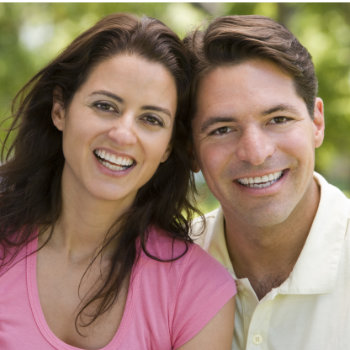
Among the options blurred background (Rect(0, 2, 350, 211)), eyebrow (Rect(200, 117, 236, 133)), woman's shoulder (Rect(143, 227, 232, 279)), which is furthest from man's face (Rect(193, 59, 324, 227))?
blurred background (Rect(0, 2, 350, 211))

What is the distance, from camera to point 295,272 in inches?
98.3

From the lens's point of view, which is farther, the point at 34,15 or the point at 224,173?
the point at 34,15

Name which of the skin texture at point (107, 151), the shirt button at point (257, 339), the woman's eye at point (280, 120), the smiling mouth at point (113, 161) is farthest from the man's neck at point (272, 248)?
the smiling mouth at point (113, 161)

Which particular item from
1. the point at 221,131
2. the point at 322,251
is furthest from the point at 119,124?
the point at 322,251

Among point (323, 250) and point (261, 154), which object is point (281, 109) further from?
point (323, 250)

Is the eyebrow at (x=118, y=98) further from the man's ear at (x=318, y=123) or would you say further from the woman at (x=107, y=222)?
the man's ear at (x=318, y=123)

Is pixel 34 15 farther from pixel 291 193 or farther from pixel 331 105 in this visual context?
pixel 291 193

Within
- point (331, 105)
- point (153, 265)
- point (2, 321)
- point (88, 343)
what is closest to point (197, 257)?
point (153, 265)

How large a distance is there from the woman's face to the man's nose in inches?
13.0

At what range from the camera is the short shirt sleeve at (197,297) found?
239 centimetres

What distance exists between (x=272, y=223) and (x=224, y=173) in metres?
0.31

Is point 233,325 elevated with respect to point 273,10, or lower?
lower

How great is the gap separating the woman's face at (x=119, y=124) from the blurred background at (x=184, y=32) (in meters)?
5.54

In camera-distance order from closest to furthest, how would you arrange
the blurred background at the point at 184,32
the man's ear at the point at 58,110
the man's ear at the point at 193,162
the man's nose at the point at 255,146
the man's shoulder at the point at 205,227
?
the man's nose at the point at 255,146 < the man's ear at the point at 58,110 < the man's ear at the point at 193,162 < the man's shoulder at the point at 205,227 < the blurred background at the point at 184,32
